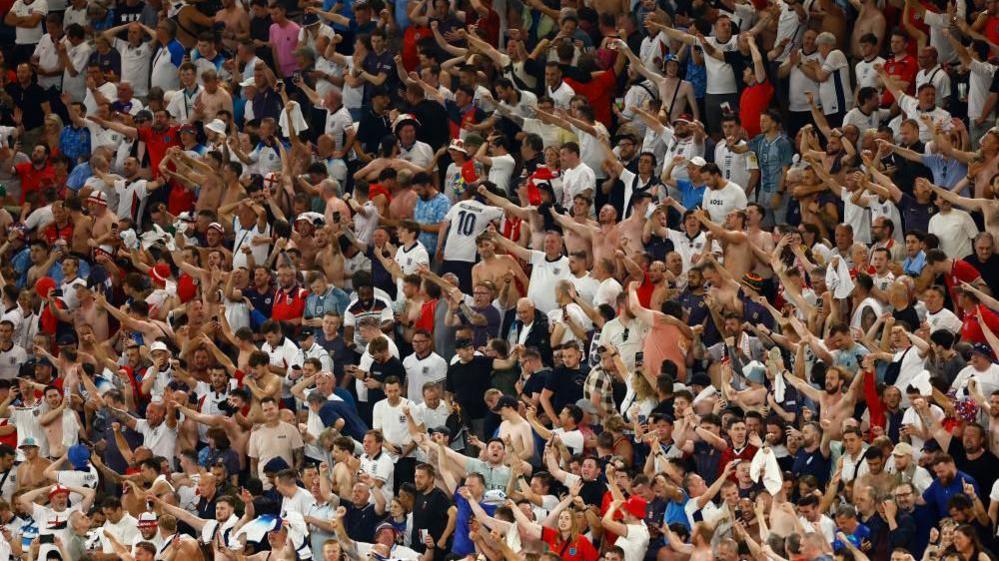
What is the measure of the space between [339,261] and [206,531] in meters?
→ 3.72

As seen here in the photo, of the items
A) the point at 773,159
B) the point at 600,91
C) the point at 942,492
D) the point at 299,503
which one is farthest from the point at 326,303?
the point at 942,492

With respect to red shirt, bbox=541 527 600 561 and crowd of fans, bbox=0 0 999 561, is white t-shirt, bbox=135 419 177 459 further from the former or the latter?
red shirt, bbox=541 527 600 561

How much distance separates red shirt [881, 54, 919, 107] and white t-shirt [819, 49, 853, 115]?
19.0 inches

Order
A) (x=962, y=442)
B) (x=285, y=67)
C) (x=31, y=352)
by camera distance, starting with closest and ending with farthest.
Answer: (x=962, y=442), (x=31, y=352), (x=285, y=67)

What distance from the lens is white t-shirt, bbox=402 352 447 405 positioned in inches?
794

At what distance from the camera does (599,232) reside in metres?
20.8

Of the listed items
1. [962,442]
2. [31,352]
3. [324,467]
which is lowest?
[31,352]

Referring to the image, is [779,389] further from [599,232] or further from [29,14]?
[29,14]

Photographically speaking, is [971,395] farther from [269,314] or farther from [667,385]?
[269,314]

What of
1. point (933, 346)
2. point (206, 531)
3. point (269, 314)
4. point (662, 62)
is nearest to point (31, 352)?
point (269, 314)

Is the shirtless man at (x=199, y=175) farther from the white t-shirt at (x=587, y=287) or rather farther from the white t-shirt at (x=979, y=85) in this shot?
the white t-shirt at (x=979, y=85)

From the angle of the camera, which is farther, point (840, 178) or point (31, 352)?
point (31, 352)

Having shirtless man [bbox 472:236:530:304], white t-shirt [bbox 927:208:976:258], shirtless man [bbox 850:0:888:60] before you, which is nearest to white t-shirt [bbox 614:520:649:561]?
shirtless man [bbox 472:236:530:304]

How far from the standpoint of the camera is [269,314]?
72.2ft
